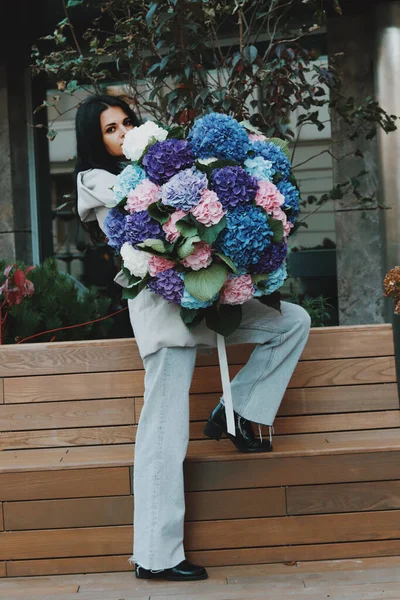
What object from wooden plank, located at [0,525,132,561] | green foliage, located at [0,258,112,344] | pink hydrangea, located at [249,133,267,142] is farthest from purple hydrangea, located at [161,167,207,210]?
green foliage, located at [0,258,112,344]

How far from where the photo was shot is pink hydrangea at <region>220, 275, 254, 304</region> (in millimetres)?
2533

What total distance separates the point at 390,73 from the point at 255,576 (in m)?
3.97

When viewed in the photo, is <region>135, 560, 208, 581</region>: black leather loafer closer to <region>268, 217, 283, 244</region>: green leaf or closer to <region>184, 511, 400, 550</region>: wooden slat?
<region>184, 511, 400, 550</region>: wooden slat

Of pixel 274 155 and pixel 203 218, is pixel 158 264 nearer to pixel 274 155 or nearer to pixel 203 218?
pixel 203 218

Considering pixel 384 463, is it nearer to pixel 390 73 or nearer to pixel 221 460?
pixel 221 460

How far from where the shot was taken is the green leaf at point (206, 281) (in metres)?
2.44

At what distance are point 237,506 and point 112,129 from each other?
147 cm

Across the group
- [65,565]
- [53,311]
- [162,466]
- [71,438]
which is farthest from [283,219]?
[53,311]

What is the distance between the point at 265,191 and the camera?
2.51 m

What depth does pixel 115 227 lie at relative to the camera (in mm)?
2594

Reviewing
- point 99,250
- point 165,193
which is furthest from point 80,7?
point 165,193

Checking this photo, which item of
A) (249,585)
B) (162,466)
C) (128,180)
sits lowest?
(249,585)

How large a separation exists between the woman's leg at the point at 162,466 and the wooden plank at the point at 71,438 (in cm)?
53

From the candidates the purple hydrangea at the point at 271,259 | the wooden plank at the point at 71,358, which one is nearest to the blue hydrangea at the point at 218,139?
the purple hydrangea at the point at 271,259
